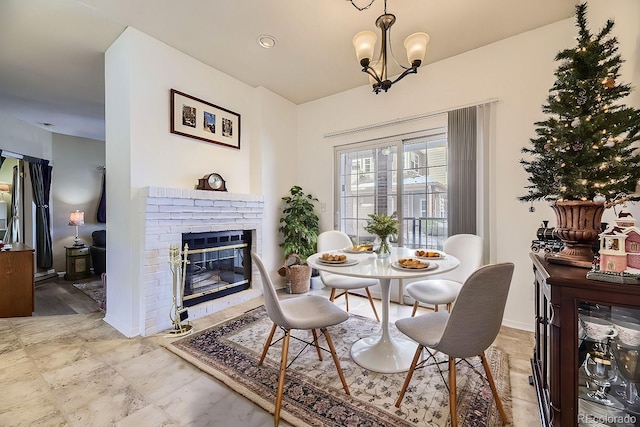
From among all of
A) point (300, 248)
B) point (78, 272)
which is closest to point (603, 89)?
point (300, 248)

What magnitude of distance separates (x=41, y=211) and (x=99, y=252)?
3.87 ft

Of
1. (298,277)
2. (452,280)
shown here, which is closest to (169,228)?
(298,277)

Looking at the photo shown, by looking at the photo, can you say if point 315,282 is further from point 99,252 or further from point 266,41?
point 99,252

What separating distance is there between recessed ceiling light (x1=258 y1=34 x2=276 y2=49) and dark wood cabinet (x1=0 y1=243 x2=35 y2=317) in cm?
340

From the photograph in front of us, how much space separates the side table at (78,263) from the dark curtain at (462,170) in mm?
5953

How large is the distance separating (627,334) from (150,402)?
2298 millimetres

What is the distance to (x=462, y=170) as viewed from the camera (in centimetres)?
268

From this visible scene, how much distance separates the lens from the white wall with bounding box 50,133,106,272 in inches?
189

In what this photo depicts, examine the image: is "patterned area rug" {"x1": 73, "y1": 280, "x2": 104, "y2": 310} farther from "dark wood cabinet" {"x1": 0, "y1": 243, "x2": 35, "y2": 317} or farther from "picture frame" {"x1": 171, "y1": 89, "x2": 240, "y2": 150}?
"picture frame" {"x1": 171, "y1": 89, "x2": 240, "y2": 150}

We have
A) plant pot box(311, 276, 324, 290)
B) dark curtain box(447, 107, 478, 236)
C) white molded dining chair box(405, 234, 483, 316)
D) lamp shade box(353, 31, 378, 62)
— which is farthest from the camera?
plant pot box(311, 276, 324, 290)

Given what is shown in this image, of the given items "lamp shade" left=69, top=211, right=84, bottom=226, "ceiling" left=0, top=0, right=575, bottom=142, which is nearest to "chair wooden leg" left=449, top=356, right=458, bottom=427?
"ceiling" left=0, top=0, right=575, bottom=142

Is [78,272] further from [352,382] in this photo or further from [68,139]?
[352,382]

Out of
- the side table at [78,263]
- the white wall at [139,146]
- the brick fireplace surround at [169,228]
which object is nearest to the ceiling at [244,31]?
the white wall at [139,146]

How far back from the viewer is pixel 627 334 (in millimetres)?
956
